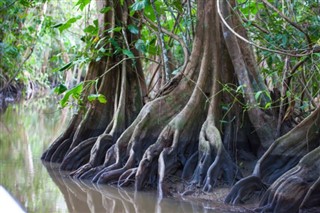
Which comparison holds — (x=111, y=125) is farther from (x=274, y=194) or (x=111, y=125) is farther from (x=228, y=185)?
(x=274, y=194)

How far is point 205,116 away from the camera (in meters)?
8.69

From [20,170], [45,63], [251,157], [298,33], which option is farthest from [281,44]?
[45,63]

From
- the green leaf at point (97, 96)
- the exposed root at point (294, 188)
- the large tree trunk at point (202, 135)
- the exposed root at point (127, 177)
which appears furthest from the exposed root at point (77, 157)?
the exposed root at point (294, 188)

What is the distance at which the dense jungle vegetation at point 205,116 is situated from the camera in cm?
724

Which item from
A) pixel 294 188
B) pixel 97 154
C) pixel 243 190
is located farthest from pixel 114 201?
pixel 294 188

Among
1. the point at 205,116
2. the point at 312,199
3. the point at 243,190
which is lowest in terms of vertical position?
the point at 312,199

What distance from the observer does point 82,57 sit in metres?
10.2

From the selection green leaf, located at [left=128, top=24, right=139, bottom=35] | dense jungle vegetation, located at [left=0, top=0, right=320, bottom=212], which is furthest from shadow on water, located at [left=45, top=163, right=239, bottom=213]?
green leaf, located at [left=128, top=24, right=139, bottom=35]

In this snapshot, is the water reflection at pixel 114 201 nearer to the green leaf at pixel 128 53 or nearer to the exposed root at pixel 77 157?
the exposed root at pixel 77 157

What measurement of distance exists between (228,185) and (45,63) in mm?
39741

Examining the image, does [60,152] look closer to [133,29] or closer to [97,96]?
[97,96]

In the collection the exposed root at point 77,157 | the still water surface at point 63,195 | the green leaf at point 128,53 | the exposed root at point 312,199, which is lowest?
the exposed root at point 312,199

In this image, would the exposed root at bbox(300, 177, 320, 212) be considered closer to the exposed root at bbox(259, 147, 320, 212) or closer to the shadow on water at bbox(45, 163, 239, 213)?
the exposed root at bbox(259, 147, 320, 212)

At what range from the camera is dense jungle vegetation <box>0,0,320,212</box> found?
23.7ft
